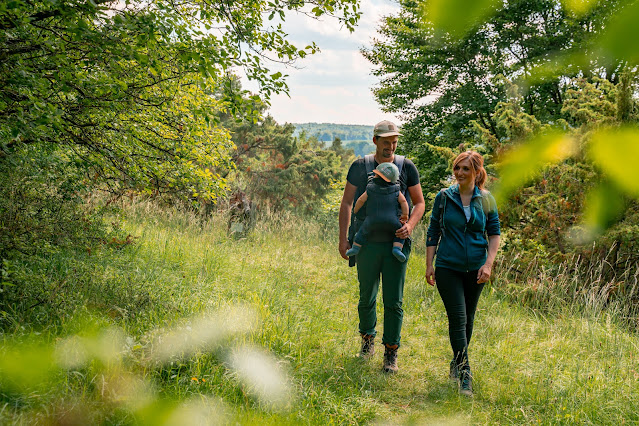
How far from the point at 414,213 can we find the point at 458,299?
76 cm

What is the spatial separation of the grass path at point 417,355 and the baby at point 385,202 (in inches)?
43.9

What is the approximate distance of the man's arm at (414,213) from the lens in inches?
127

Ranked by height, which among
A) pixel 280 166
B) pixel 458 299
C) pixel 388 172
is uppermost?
pixel 280 166

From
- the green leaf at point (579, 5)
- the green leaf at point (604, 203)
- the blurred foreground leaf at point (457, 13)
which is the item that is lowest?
the green leaf at point (604, 203)

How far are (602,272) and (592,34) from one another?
234 inches

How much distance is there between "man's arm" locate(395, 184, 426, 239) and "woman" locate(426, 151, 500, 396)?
0.17 metres

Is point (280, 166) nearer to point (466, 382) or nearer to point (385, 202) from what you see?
point (385, 202)

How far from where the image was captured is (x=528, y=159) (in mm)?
677

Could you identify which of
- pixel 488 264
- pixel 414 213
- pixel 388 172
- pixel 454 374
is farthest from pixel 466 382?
pixel 388 172

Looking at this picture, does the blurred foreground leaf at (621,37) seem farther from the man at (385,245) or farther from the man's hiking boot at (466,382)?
the man's hiking boot at (466,382)

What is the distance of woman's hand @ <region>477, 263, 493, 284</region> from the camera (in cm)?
311

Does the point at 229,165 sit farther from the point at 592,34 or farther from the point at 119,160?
the point at 592,34

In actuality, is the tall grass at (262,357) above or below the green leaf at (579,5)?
below

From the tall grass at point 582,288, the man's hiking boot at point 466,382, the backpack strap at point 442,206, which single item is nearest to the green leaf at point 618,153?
the backpack strap at point 442,206
